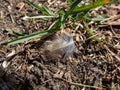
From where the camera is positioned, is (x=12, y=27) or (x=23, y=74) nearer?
(x=23, y=74)

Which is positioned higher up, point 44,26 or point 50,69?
point 44,26

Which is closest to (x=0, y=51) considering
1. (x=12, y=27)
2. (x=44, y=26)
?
(x=12, y=27)

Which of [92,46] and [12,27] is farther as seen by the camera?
[12,27]

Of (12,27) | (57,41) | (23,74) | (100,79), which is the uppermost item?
(12,27)

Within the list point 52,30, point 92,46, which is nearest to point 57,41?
point 52,30

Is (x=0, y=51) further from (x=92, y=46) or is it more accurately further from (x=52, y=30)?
(x=92, y=46)

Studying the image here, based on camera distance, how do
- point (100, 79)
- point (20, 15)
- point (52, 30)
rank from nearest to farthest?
1. point (100, 79)
2. point (52, 30)
3. point (20, 15)

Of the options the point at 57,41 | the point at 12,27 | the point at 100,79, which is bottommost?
the point at 100,79

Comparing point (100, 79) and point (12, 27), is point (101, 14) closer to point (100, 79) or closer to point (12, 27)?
point (100, 79)

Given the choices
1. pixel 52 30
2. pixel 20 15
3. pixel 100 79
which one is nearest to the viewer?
pixel 100 79
